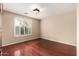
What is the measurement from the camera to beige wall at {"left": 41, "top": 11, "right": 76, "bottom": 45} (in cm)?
283

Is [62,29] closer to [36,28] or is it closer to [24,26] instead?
[36,28]

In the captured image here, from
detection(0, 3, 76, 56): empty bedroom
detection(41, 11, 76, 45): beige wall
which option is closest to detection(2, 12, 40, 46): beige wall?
detection(0, 3, 76, 56): empty bedroom

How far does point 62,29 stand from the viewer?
323 centimetres

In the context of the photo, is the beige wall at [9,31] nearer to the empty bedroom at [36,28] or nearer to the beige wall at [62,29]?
the empty bedroom at [36,28]

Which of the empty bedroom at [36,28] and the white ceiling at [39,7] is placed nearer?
the white ceiling at [39,7]

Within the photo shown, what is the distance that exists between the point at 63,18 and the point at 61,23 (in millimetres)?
283

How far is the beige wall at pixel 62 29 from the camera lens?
2.83 m

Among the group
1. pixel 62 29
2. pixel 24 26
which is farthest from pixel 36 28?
pixel 62 29

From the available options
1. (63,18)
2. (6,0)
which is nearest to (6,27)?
(6,0)

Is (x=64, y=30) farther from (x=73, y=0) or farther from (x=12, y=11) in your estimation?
(x=12, y=11)

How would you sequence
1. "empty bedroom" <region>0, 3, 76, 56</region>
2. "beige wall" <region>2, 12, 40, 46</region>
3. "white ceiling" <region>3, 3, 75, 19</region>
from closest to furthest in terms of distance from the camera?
"white ceiling" <region>3, 3, 75, 19</region>, "empty bedroom" <region>0, 3, 76, 56</region>, "beige wall" <region>2, 12, 40, 46</region>

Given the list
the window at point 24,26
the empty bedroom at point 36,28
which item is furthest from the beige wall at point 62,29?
the window at point 24,26

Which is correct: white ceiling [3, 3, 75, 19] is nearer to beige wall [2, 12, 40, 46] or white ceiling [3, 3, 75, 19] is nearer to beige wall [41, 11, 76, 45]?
beige wall [2, 12, 40, 46]

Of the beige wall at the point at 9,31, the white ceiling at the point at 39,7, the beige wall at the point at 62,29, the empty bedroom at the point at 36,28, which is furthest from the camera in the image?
the beige wall at the point at 62,29
